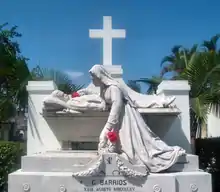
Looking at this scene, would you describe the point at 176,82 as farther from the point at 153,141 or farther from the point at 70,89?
the point at 70,89

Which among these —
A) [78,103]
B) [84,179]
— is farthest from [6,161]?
[84,179]

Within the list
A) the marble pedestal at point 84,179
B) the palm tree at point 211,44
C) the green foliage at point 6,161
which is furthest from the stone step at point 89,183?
the palm tree at point 211,44

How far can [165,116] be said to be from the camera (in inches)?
276

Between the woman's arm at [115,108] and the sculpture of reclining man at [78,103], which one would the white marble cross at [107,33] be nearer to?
the sculpture of reclining man at [78,103]

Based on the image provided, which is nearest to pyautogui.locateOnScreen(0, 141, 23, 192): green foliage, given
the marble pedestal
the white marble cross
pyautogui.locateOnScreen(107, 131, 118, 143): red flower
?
the marble pedestal

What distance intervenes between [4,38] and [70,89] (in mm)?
11580

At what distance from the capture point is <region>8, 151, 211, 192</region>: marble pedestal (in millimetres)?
5863

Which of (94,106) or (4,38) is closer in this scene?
(94,106)

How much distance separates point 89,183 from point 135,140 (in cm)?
97

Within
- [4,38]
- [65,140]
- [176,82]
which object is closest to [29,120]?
[65,140]

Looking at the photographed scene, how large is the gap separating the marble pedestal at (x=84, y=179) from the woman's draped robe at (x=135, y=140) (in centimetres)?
16

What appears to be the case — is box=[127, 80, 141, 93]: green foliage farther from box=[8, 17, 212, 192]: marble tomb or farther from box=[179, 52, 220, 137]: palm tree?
box=[8, 17, 212, 192]: marble tomb

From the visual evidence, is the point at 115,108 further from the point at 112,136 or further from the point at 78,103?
the point at 78,103

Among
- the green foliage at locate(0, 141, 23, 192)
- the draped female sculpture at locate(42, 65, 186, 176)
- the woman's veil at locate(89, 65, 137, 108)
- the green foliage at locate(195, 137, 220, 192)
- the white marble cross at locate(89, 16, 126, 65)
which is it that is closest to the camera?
the draped female sculpture at locate(42, 65, 186, 176)
